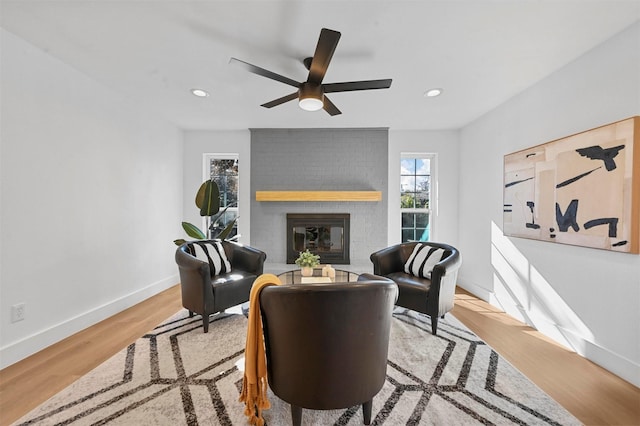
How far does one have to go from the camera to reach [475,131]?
3971mm

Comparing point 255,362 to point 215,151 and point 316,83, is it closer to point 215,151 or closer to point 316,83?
point 316,83

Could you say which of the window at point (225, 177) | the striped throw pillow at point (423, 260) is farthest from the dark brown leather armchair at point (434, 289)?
the window at point (225, 177)

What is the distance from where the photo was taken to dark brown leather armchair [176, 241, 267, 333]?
2568 millimetres

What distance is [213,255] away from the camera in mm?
3059

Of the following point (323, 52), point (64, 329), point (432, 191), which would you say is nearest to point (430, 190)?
point (432, 191)

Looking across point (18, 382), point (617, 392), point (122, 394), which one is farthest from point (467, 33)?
point (18, 382)

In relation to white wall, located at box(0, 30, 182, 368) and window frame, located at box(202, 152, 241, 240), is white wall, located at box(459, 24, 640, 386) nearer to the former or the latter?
window frame, located at box(202, 152, 241, 240)

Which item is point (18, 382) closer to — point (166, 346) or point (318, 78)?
point (166, 346)

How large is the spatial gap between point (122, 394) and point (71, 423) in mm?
→ 255

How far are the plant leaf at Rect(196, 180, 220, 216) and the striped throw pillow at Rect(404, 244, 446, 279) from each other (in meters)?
2.56

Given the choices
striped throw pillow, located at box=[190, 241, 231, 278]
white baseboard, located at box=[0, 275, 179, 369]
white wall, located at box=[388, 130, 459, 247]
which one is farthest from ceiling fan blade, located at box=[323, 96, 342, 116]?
white baseboard, located at box=[0, 275, 179, 369]

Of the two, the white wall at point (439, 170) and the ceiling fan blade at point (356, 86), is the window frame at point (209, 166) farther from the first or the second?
the ceiling fan blade at point (356, 86)

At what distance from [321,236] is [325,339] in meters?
3.22

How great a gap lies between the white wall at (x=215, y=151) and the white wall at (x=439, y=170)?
94.0 inches
